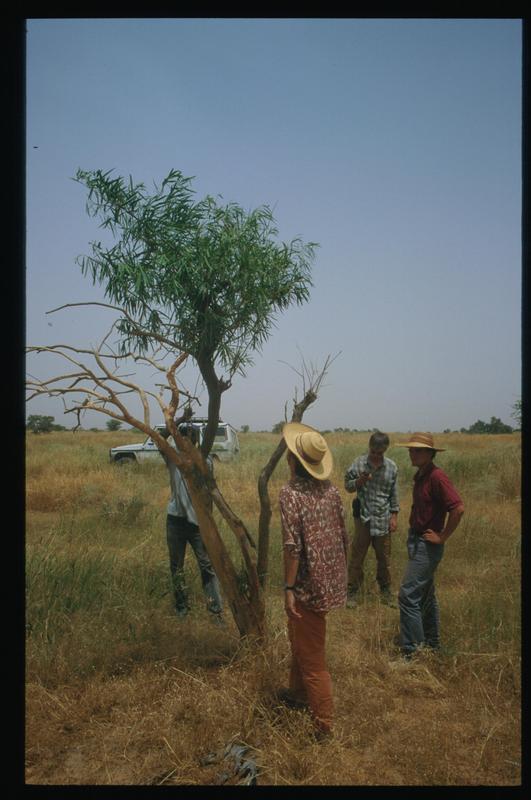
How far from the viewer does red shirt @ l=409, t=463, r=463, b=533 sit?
3897mm

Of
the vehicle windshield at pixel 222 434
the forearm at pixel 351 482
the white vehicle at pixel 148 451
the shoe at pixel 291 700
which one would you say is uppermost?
the vehicle windshield at pixel 222 434

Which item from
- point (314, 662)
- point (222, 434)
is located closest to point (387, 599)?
point (314, 662)

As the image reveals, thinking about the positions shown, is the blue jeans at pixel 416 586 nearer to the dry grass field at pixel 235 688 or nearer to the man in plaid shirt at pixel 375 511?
the dry grass field at pixel 235 688

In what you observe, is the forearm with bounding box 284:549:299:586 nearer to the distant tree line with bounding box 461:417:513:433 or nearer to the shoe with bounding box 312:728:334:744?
the shoe with bounding box 312:728:334:744

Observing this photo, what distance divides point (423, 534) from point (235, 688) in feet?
5.41

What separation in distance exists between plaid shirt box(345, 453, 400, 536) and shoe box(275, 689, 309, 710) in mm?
2175

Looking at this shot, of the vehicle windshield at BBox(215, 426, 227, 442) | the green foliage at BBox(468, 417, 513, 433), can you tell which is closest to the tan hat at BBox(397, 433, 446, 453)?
the vehicle windshield at BBox(215, 426, 227, 442)

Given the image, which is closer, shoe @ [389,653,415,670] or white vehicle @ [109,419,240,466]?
shoe @ [389,653,415,670]

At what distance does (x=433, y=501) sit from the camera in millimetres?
3959

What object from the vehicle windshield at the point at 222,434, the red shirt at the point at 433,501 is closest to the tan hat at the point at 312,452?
the red shirt at the point at 433,501


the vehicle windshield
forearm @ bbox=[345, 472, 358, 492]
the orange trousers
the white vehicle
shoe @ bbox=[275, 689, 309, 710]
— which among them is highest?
the vehicle windshield

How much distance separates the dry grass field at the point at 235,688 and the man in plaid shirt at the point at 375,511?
10.2 inches

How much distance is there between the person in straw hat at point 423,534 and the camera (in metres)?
3.92

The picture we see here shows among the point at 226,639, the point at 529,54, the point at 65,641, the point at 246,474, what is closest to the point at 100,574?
the point at 65,641
